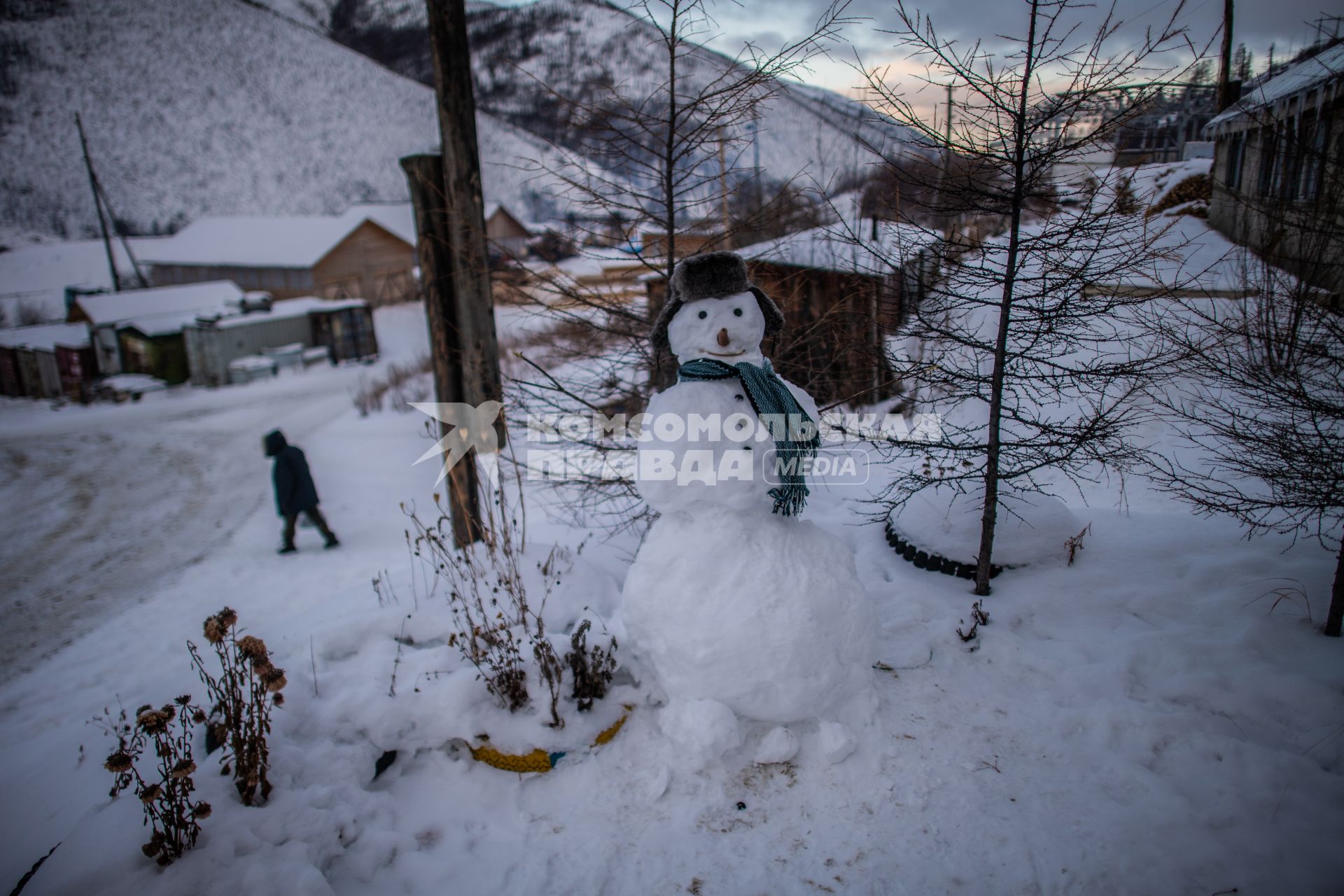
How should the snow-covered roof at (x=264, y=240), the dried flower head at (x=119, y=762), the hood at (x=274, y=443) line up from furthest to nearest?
1. the snow-covered roof at (x=264, y=240)
2. the hood at (x=274, y=443)
3. the dried flower head at (x=119, y=762)

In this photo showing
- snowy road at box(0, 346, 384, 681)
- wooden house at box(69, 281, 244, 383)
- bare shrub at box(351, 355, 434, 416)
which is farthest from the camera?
wooden house at box(69, 281, 244, 383)

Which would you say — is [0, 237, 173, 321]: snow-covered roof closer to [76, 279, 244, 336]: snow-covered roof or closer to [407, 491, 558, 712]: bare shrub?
[76, 279, 244, 336]: snow-covered roof

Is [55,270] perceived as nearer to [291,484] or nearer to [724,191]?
[291,484]

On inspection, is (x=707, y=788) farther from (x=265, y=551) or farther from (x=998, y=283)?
(x=265, y=551)

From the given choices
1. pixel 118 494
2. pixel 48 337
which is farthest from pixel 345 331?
pixel 118 494

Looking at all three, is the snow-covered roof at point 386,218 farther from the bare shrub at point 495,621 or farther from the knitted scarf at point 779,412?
the knitted scarf at point 779,412

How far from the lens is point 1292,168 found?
3.42m

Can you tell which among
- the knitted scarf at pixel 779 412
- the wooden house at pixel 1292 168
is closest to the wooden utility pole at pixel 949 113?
the wooden house at pixel 1292 168

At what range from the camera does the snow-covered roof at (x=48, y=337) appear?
19.2 metres

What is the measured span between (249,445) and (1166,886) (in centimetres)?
1496

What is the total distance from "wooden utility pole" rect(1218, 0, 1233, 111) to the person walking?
27.9ft

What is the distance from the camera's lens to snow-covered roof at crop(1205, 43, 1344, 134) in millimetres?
4098

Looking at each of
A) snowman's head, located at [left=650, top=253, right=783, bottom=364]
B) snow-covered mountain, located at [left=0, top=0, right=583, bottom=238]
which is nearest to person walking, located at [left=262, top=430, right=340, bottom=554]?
snowman's head, located at [left=650, top=253, right=783, bottom=364]

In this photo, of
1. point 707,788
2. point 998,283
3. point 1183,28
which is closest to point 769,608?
point 707,788
